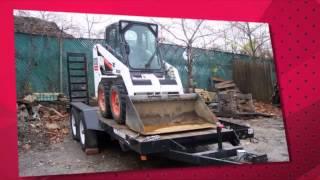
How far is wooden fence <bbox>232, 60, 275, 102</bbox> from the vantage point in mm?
3289

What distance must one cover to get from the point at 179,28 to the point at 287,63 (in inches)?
37.7

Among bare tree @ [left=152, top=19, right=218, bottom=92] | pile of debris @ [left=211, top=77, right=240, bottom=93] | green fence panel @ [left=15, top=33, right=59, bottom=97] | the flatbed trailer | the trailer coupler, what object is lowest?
the trailer coupler

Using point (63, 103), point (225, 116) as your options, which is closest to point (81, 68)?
point (63, 103)

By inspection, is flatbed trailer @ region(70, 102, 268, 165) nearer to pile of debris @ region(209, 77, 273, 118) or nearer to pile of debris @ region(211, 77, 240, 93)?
pile of debris @ region(209, 77, 273, 118)

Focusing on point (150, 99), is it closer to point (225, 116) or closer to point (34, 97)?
point (225, 116)

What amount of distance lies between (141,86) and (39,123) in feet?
2.56

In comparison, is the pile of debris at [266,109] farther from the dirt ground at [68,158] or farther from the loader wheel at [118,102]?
the loader wheel at [118,102]

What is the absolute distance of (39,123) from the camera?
2.88m

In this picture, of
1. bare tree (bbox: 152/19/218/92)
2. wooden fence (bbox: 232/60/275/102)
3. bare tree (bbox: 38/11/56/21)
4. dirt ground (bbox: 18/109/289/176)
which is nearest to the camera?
dirt ground (bbox: 18/109/289/176)

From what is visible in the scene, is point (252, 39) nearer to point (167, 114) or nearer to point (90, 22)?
point (167, 114)

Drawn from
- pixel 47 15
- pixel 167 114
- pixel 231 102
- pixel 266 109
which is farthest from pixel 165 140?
pixel 47 15

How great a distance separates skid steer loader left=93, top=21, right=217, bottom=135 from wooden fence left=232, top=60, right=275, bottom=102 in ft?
1.27

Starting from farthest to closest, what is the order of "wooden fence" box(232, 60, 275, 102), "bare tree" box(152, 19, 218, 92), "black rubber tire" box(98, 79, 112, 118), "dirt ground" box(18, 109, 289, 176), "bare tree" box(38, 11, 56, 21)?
"wooden fence" box(232, 60, 275, 102)
"bare tree" box(152, 19, 218, 92)
"black rubber tire" box(98, 79, 112, 118)
"bare tree" box(38, 11, 56, 21)
"dirt ground" box(18, 109, 289, 176)

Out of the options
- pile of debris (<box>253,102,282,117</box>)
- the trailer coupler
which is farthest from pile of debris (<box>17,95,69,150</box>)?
pile of debris (<box>253,102,282,117</box>)
